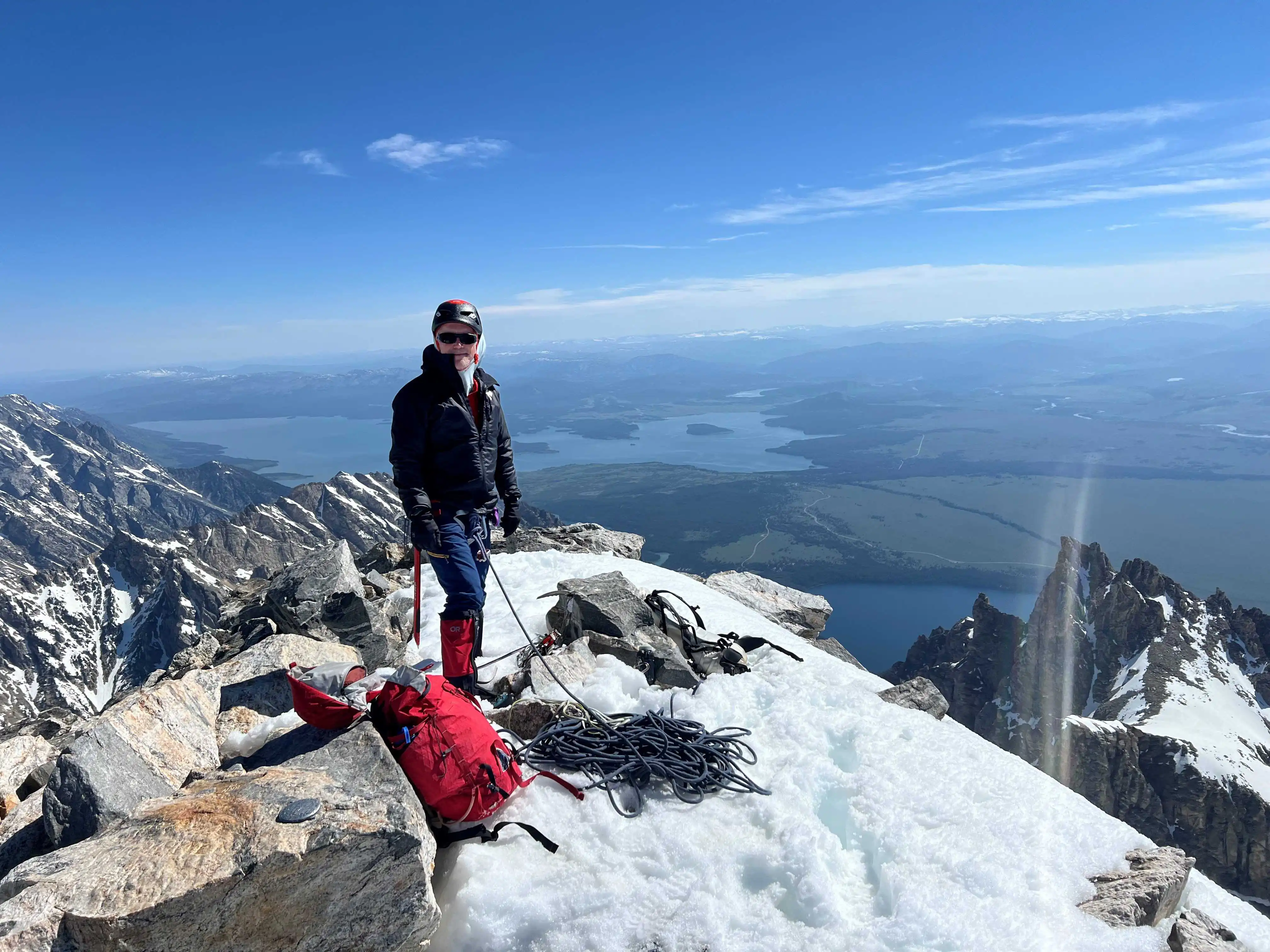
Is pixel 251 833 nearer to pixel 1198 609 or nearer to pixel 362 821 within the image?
pixel 362 821

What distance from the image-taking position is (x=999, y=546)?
195 meters

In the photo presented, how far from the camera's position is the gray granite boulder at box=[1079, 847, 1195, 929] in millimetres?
4945

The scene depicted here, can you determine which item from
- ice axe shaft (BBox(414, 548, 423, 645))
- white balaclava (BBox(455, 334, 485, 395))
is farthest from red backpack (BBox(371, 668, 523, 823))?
white balaclava (BBox(455, 334, 485, 395))

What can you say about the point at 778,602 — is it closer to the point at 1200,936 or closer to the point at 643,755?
the point at 643,755

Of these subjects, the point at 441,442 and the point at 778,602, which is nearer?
the point at 441,442

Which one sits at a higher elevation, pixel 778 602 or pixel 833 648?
pixel 778 602

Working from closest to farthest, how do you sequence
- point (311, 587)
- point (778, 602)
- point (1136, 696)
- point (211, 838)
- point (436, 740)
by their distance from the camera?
point (211, 838) → point (436, 740) → point (311, 587) → point (778, 602) → point (1136, 696)

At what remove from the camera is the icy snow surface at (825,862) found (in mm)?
4512

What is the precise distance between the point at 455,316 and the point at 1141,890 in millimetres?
8163

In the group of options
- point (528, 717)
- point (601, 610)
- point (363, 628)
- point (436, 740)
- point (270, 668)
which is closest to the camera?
point (436, 740)

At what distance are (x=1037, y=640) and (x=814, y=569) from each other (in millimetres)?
78539

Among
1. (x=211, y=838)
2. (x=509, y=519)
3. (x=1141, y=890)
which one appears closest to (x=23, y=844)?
(x=211, y=838)

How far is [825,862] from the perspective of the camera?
5.11 m

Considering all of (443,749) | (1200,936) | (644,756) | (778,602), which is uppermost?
(443,749)
